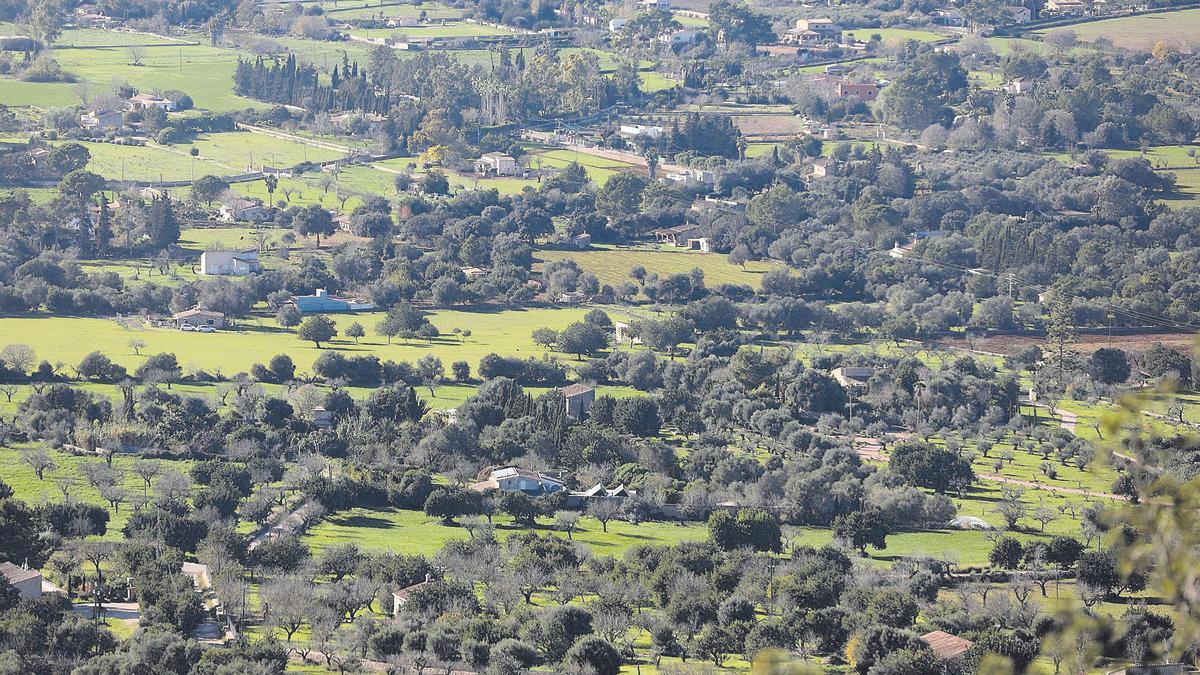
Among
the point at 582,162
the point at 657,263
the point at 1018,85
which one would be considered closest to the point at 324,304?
the point at 657,263

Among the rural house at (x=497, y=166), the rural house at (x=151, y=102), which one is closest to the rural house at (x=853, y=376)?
the rural house at (x=497, y=166)

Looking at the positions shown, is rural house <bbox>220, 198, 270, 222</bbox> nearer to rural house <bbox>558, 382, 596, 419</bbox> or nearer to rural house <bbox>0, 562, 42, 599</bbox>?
rural house <bbox>558, 382, 596, 419</bbox>

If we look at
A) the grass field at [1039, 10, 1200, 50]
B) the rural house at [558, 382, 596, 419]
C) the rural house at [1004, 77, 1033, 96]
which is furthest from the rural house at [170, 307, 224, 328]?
the grass field at [1039, 10, 1200, 50]

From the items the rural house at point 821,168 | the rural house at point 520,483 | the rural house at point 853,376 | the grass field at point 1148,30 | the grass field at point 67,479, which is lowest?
the rural house at point 821,168

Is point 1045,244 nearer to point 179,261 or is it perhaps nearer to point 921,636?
point 179,261

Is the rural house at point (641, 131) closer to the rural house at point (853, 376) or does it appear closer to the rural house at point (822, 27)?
the rural house at point (822, 27)

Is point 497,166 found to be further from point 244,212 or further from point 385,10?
point 385,10
